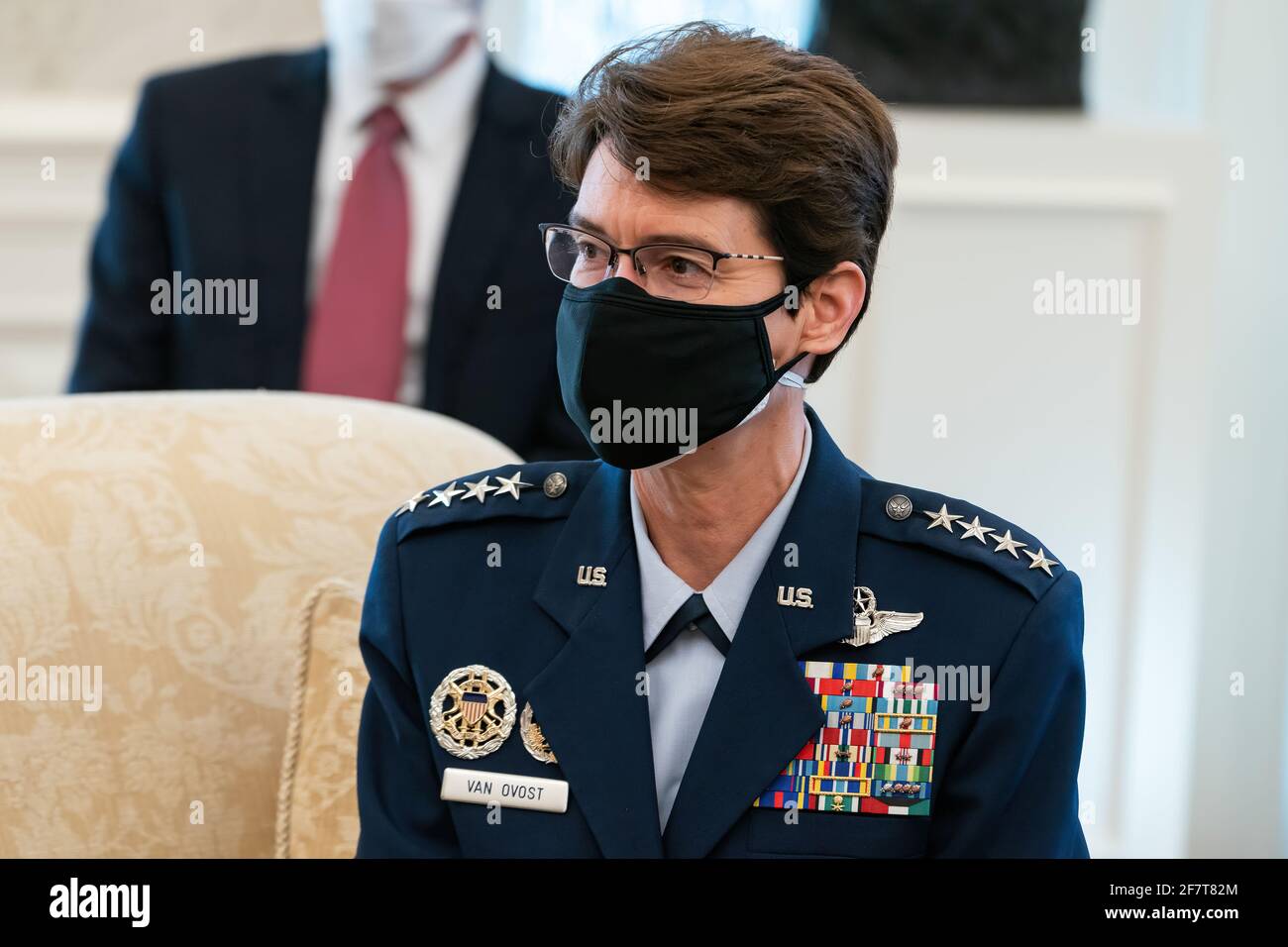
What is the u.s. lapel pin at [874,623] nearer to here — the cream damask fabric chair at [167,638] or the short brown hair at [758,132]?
the short brown hair at [758,132]

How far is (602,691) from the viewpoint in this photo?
1.26 m

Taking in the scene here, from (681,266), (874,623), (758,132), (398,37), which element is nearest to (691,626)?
(874,623)

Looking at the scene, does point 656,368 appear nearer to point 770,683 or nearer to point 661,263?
point 661,263

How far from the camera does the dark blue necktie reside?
1.29 meters

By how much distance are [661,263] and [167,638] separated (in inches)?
24.2

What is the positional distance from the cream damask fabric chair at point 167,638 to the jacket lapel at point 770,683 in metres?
0.39

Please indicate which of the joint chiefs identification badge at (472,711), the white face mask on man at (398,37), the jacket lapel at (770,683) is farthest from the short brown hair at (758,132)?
the white face mask on man at (398,37)

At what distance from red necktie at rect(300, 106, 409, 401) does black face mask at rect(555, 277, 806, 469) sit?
107 centimetres

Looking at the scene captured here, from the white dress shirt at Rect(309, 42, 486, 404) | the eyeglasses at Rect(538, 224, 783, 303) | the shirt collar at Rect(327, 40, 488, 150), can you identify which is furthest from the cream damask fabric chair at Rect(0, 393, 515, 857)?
the shirt collar at Rect(327, 40, 488, 150)

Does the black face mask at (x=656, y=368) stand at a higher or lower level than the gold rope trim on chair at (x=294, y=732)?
higher

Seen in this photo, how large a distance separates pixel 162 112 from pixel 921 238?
1.36 metres

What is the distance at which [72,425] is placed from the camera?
1.50 m

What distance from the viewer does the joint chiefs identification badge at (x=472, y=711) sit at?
50.2 inches

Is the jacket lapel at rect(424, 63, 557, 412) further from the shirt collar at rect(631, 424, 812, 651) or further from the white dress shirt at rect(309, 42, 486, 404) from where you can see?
the shirt collar at rect(631, 424, 812, 651)
